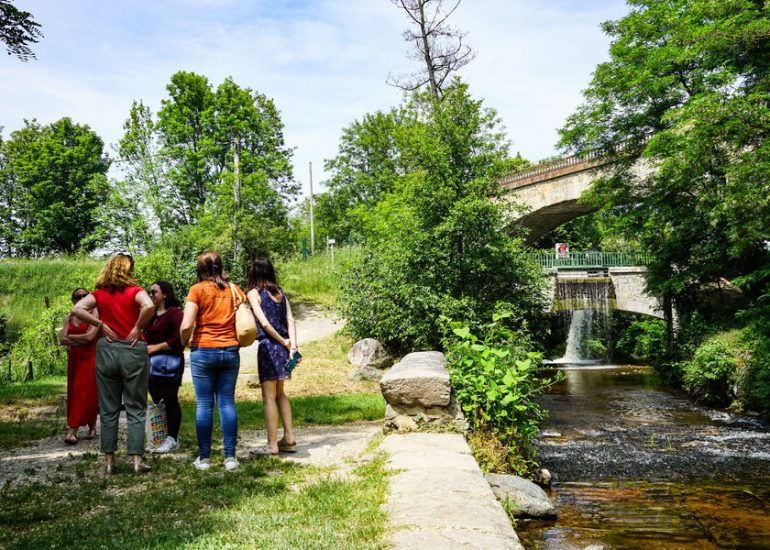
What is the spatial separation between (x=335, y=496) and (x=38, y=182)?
36445 millimetres

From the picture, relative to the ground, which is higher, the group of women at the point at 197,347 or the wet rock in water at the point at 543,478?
the group of women at the point at 197,347

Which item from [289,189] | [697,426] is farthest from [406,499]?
[289,189]

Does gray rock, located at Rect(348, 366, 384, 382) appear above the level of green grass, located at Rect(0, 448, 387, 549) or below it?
below

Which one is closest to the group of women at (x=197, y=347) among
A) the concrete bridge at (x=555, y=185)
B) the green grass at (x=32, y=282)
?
the concrete bridge at (x=555, y=185)

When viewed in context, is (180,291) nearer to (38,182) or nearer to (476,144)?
(476,144)

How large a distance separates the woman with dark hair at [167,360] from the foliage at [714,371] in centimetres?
1085

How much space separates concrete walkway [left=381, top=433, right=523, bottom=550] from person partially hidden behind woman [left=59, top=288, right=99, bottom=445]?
11.5 feet

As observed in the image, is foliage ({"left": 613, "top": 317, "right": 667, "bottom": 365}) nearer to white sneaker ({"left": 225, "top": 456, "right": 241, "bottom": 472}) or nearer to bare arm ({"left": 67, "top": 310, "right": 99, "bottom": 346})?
white sneaker ({"left": 225, "top": 456, "right": 241, "bottom": 472})

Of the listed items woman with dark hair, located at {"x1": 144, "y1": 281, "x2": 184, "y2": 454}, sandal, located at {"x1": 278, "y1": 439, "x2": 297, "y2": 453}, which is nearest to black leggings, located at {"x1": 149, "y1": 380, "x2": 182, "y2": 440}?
woman with dark hair, located at {"x1": 144, "y1": 281, "x2": 184, "y2": 454}

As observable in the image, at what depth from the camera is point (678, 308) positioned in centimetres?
1617

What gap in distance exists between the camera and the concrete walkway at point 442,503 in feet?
9.59

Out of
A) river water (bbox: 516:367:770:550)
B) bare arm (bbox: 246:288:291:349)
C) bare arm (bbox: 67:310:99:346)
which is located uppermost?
bare arm (bbox: 246:288:291:349)

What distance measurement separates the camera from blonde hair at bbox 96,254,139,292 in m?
4.84

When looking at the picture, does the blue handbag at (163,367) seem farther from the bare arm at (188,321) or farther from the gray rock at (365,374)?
the gray rock at (365,374)
